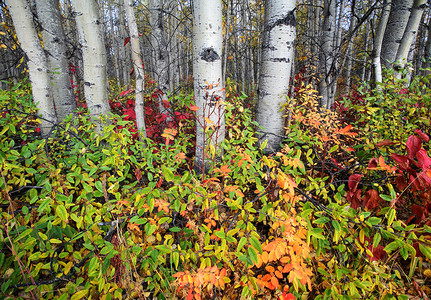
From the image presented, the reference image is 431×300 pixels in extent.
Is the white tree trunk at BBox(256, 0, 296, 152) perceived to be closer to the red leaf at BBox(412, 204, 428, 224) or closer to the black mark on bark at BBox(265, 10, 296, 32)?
the black mark on bark at BBox(265, 10, 296, 32)

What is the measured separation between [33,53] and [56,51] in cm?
132

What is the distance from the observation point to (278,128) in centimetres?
243

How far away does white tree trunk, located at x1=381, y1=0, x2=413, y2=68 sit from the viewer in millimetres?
3337

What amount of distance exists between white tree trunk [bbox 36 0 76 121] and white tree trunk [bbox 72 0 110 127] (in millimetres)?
1154

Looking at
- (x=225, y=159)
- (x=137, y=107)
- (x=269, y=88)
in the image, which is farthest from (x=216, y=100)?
(x=137, y=107)

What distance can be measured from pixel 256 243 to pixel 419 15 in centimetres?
454

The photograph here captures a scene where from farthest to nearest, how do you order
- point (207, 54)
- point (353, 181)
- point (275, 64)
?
1. point (275, 64)
2. point (207, 54)
3. point (353, 181)

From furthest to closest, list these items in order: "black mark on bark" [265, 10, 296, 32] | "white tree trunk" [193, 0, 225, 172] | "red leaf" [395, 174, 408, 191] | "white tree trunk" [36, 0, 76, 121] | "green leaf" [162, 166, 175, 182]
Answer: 1. "white tree trunk" [36, 0, 76, 121]
2. "black mark on bark" [265, 10, 296, 32]
3. "white tree trunk" [193, 0, 225, 172]
4. "red leaf" [395, 174, 408, 191]
5. "green leaf" [162, 166, 175, 182]

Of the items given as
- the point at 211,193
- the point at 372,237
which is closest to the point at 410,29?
the point at 372,237

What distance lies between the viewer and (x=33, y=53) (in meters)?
2.20

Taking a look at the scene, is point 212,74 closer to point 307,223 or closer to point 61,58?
point 307,223

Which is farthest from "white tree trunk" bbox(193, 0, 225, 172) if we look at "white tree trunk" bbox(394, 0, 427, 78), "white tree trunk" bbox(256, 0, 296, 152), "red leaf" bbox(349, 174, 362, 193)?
"white tree trunk" bbox(394, 0, 427, 78)

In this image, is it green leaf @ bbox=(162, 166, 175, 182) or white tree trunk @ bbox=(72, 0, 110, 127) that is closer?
green leaf @ bbox=(162, 166, 175, 182)

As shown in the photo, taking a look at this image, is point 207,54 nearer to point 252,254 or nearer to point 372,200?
point 252,254
